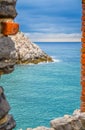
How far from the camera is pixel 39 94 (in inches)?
2263

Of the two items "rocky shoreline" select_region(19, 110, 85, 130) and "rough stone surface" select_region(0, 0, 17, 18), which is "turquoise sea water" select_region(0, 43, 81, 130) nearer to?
"rocky shoreline" select_region(19, 110, 85, 130)

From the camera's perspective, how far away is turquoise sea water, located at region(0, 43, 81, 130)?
39594mm

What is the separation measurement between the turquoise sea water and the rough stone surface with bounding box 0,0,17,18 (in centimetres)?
2861

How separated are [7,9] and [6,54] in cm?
37

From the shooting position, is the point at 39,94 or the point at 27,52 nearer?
the point at 39,94

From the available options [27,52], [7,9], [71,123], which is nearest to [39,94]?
[27,52]

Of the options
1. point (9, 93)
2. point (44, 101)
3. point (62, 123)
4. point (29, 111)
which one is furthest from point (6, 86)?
point (62, 123)

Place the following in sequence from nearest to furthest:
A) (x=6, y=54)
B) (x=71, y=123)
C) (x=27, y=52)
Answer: (x=6, y=54) → (x=71, y=123) → (x=27, y=52)

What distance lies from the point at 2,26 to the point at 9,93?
5294 cm


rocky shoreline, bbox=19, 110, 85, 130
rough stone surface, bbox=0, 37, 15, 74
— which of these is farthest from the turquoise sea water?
rough stone surface, bbox=0, 37, 15, 74

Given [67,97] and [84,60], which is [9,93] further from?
[84,60]

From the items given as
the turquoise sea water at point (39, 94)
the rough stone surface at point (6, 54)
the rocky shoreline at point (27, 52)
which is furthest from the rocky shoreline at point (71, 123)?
the rocky shoreline at point (27, 52)

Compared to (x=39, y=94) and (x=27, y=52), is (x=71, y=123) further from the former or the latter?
(x=27, y=52)

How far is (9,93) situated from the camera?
184 feet
